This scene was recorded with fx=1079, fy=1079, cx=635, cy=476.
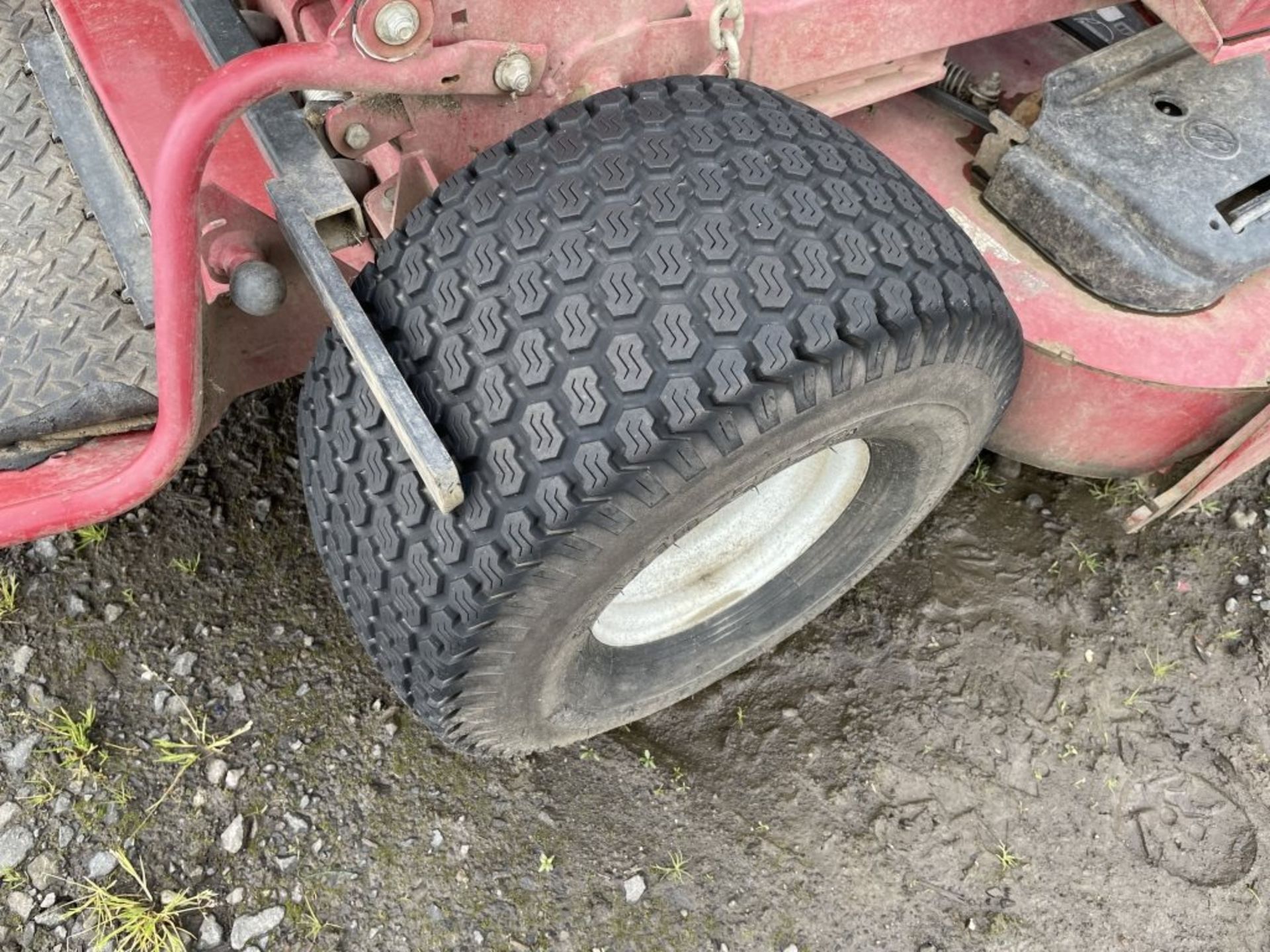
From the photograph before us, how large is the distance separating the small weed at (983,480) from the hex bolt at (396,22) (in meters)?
1.67

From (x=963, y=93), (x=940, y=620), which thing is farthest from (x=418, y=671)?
(x=963, y=93)

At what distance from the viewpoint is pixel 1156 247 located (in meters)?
1.89

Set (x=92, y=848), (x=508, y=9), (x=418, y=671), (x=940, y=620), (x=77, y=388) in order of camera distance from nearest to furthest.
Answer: (x=508, y=9)
(x=418, y=671)
(x=77, y=388)
(x=92, y=848)
(x=940, y=620)

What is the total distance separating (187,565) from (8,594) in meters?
0.33

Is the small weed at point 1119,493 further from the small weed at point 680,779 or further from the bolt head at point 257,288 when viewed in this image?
the bolt head at point 257,288

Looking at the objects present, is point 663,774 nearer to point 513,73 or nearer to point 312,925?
point 312,925

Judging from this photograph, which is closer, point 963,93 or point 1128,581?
point 963,93

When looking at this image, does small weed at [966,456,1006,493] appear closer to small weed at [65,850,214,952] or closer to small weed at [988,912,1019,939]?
small weed at [988,912,1019,939]

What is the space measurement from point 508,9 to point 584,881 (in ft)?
4.77

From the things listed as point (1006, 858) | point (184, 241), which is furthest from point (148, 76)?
point (1006, 858)

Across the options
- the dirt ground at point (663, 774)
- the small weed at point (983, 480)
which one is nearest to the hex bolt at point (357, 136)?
the dirt ground at point (663, 774)

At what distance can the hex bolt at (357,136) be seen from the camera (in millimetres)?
1422

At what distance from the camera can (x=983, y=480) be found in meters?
2.46

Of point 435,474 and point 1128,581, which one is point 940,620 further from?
point 435,474
